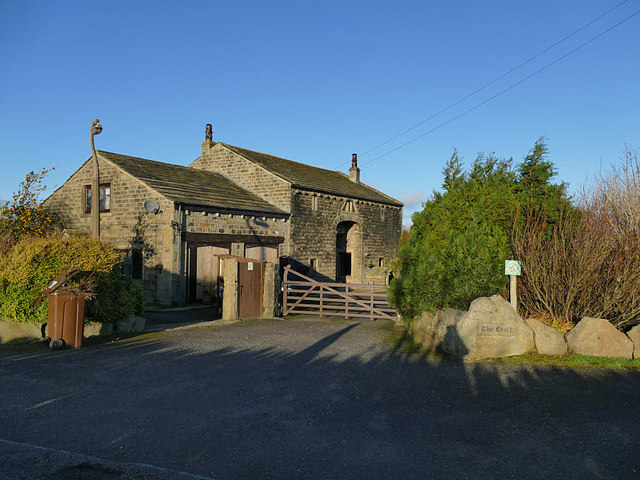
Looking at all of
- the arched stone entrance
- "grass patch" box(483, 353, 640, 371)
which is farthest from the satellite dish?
"grass patch" box(483, 353, 640, 371)

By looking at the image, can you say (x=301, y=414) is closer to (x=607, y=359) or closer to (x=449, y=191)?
(x=607, y=359)

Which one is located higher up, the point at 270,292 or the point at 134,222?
the point at 134,222

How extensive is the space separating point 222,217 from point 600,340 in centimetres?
1380

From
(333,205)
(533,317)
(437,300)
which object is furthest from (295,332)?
(333,205)

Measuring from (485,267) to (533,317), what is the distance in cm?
140

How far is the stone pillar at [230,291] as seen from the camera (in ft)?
44.5

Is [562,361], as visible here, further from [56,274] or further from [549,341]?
[56,274]

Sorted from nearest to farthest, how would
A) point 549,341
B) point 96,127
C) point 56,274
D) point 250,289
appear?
1. point 549,341
2. point 56,274
3. point 96,127
4. point 250,289

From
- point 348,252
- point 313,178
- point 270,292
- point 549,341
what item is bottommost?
point 549,341

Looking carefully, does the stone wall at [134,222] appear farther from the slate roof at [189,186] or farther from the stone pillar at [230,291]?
the stone pillar at [230,291]

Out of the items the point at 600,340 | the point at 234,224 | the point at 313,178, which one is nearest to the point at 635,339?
the point at 600,340

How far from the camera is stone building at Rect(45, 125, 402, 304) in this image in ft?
56.9

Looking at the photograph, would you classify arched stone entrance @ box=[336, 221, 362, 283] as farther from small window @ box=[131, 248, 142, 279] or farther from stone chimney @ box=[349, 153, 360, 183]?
small window @ box=[131, 248, 142, 279]

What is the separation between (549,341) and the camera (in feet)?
28.8
